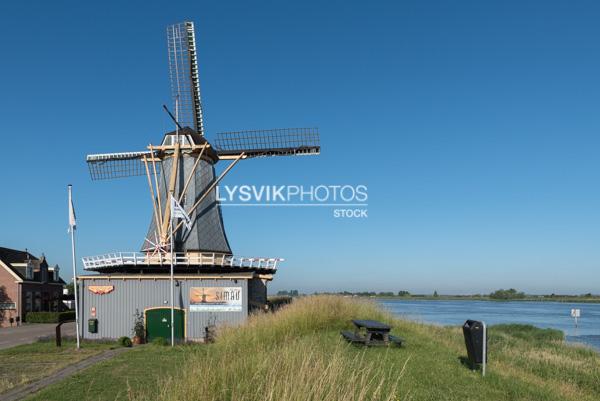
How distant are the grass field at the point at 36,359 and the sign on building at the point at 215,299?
3885 mm

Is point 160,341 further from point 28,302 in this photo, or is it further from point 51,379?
point 28,302

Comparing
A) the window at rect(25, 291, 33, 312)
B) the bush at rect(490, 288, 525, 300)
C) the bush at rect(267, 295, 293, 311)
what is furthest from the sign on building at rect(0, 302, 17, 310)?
the bush at rect(490, 288, 525, 300)

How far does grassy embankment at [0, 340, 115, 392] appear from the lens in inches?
464

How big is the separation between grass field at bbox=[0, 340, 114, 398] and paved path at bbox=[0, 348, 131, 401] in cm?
24

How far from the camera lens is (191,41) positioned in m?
28.3

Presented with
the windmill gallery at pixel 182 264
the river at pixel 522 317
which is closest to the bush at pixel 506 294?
the river at pixel 522 317

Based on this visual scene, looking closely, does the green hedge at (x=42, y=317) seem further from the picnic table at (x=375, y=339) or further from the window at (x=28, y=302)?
the picnic table at (x=375, y=339)

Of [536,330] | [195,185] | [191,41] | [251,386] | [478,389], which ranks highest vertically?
[191,41]

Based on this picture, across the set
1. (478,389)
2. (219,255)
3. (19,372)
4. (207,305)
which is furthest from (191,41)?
(478,389)

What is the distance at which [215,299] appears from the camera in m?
21.5

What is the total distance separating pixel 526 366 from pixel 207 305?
1258cm

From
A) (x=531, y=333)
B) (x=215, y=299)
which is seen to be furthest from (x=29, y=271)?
(x=531, y=333)

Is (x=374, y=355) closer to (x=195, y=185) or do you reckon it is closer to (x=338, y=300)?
(x=338, y=300)

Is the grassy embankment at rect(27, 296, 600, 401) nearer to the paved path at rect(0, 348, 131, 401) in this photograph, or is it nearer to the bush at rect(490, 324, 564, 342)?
the paved path at rect(0, 348, 131, 401)
